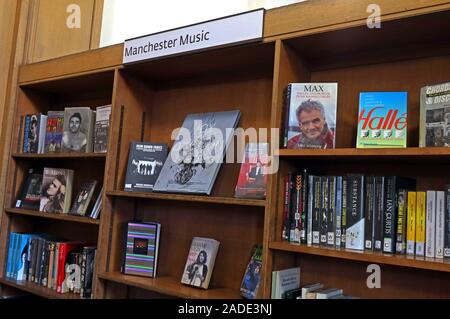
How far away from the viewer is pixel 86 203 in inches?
85.4

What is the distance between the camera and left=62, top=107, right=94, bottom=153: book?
7.16ft

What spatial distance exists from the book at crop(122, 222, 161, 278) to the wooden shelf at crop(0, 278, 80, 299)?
1.10ft

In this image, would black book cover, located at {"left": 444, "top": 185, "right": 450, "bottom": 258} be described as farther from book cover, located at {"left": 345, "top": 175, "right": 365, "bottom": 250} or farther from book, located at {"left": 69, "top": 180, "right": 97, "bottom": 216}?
book, located at {"left": 69, "top": 180, "right": 97, "bottom": 216}

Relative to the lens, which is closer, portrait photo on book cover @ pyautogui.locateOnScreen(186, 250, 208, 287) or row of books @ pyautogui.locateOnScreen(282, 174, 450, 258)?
row of books @ pyautogui.locateOnScreen(282, 174, 450, 258)

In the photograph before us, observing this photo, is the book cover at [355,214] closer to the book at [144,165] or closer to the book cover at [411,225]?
the book cover at [411,225]

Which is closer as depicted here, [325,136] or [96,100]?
[325,136]

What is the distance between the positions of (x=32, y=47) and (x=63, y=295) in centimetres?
146

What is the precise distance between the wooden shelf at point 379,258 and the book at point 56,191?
1280 mm

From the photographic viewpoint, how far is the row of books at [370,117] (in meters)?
1.29

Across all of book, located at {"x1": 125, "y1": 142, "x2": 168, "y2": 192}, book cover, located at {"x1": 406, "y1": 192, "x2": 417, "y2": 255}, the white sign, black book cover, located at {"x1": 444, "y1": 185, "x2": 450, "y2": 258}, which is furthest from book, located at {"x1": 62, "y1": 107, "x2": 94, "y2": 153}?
black book cover, located at {"x1": 444, "y1": 185, "x2": 450, "y2": 258}

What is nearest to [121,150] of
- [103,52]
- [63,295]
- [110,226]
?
[110,226]

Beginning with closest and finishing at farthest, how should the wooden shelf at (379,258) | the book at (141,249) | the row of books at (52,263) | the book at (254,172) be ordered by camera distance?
the wooden shelf at (379,258) < the book at (254,172) < the book at (141,249) < the row of books at (52,263)

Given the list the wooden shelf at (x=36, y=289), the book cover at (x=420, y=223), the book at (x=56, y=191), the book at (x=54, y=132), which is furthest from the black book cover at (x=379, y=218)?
the book at (x=54, y=132)
